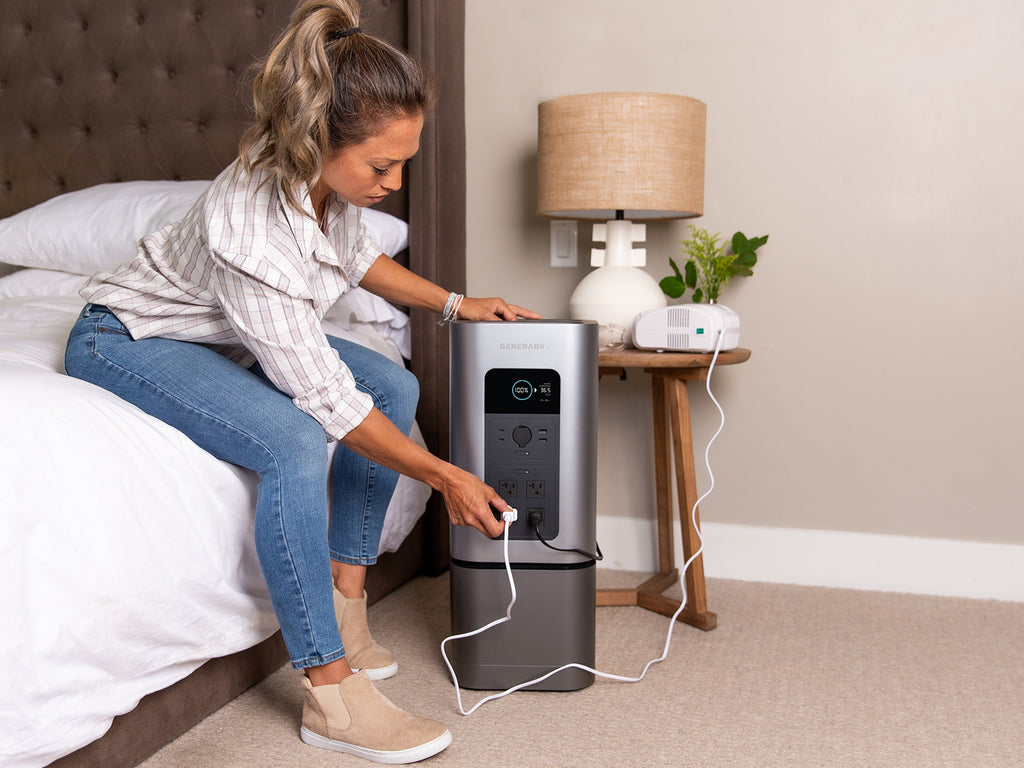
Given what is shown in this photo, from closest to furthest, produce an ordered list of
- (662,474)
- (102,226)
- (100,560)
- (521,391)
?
1. (100,560)
2. (521,391)
3. (102,226)
4. (662,474)

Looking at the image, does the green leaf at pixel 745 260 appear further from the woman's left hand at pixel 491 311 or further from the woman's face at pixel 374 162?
the woman's face at pixel 374 162

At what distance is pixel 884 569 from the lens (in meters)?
2.08

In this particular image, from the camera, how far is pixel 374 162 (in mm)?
1232

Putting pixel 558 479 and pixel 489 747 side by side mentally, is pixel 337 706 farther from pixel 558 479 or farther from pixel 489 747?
pixel 558 479

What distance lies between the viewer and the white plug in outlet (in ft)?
7.20

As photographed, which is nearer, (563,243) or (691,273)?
(691,273)

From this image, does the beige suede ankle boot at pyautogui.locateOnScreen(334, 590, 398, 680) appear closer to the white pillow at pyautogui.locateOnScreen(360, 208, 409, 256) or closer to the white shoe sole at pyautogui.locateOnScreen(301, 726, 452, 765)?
the white shoe sole at pyautogui.locateOnScreen(301, 726, 452, 765)

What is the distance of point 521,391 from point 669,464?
28.4 inches

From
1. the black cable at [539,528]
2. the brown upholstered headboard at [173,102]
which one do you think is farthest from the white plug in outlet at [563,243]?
the black cable at [539,528]

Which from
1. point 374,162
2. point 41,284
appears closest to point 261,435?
point 374,162

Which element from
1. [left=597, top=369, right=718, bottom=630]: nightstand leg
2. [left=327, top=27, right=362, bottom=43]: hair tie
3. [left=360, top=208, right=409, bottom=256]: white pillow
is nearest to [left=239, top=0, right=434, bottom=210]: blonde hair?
[left=327, top=27, right=362, bottom=43]: hair tie

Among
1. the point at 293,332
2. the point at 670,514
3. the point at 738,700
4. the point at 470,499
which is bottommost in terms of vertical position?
the point at 738,700

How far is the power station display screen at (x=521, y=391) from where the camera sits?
4.83ft

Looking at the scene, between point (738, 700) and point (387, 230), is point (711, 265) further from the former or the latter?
point (738, 700)
